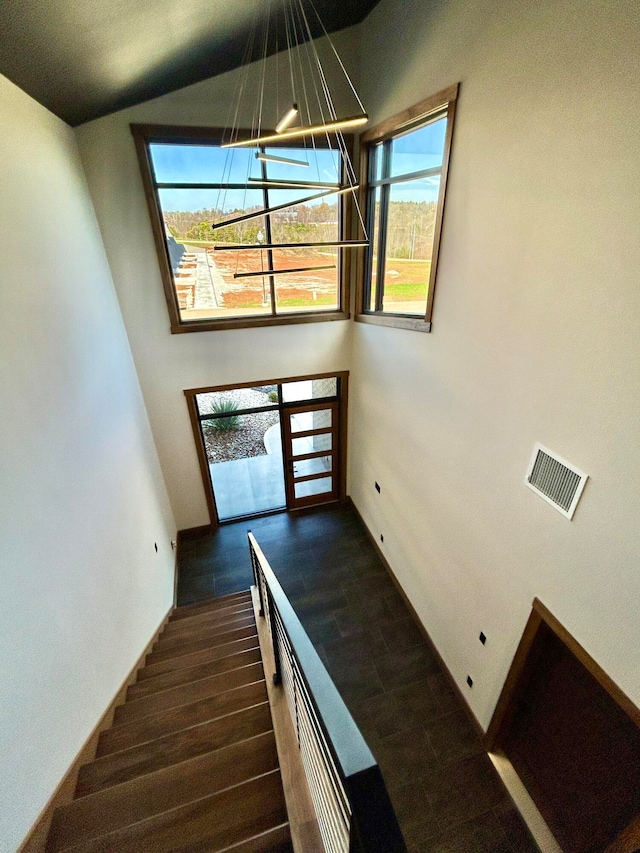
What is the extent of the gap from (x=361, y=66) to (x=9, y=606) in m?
5.39

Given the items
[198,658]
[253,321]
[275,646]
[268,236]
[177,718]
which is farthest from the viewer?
[253,321]

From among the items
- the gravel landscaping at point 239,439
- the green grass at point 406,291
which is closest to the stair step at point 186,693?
the green grass at point 406,291

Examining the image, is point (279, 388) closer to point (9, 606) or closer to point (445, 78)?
point (445, 78)

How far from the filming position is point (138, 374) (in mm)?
4367

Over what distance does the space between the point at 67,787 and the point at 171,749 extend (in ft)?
1.61

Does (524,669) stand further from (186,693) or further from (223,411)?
(223,411)

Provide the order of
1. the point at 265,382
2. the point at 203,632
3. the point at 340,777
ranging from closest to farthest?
1. the point at 340,777
2. the point at 203,632
3. the point at 265,382

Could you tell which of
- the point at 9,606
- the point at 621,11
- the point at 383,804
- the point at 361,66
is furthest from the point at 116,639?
the point at 361,66

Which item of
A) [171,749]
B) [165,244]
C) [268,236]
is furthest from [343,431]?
[171,749]

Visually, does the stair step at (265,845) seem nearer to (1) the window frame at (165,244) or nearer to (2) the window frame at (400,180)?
(2) the window frame at (400,180)

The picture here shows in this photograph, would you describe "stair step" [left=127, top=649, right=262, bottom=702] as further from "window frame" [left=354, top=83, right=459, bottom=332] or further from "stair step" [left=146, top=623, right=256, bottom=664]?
"window frame" [left=354, top=83, right=459, bottom=332]

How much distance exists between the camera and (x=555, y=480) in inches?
86.0

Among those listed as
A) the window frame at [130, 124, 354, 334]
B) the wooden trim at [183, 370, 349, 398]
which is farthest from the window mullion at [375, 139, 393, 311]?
the wooden trim at [183, 370, 349, 398]

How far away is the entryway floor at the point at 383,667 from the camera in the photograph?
2.78m
